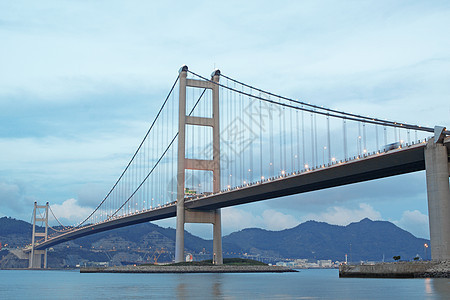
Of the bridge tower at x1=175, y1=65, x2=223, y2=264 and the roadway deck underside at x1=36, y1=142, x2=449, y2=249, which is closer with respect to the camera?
the roadway deck underside at x1=36, y1=142, x2=449, y2=249

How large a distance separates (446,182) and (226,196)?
31807 millimetres

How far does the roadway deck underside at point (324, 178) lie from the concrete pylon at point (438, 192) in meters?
1.59

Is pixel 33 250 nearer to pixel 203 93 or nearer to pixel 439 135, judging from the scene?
pixel 203 93

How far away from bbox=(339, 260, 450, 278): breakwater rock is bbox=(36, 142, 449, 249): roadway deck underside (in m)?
7.74

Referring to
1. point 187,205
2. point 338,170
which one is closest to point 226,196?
point 187,205

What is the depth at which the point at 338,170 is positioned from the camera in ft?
177

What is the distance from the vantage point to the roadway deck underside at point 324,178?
156 feet

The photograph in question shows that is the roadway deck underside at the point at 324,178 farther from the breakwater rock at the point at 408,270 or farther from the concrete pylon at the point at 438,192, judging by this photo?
the breakwater rock at the point at 408,270

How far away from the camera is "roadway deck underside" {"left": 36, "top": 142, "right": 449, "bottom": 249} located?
156ft

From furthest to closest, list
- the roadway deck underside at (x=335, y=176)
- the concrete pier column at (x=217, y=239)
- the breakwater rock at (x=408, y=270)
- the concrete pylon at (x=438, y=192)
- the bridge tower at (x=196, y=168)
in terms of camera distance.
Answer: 1. the concrete pier column at (x=217, y=239)
2. the bridge tower at (x=196, y=168)
3. the roadway deck underside at (x=335, y=176)
4. the concrete pylon at (x=438, y=192)
5. the breakwater rock at (x=408, y=270)

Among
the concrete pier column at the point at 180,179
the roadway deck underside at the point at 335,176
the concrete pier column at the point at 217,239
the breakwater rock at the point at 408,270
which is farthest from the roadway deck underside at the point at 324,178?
the breakwater rock at the point at 408,270

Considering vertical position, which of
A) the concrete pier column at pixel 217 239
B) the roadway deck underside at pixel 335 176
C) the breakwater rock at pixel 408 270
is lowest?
the breakwater rock at pixel 408 270

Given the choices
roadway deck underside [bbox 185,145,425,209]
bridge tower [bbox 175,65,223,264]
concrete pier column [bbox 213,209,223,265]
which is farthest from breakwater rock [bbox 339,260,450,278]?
concrete pier column [bbox 213,209,223,265]

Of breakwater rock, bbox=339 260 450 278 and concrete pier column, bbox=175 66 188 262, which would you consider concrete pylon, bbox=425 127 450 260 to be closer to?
breakwater rock, bbox=339 260 450 278
